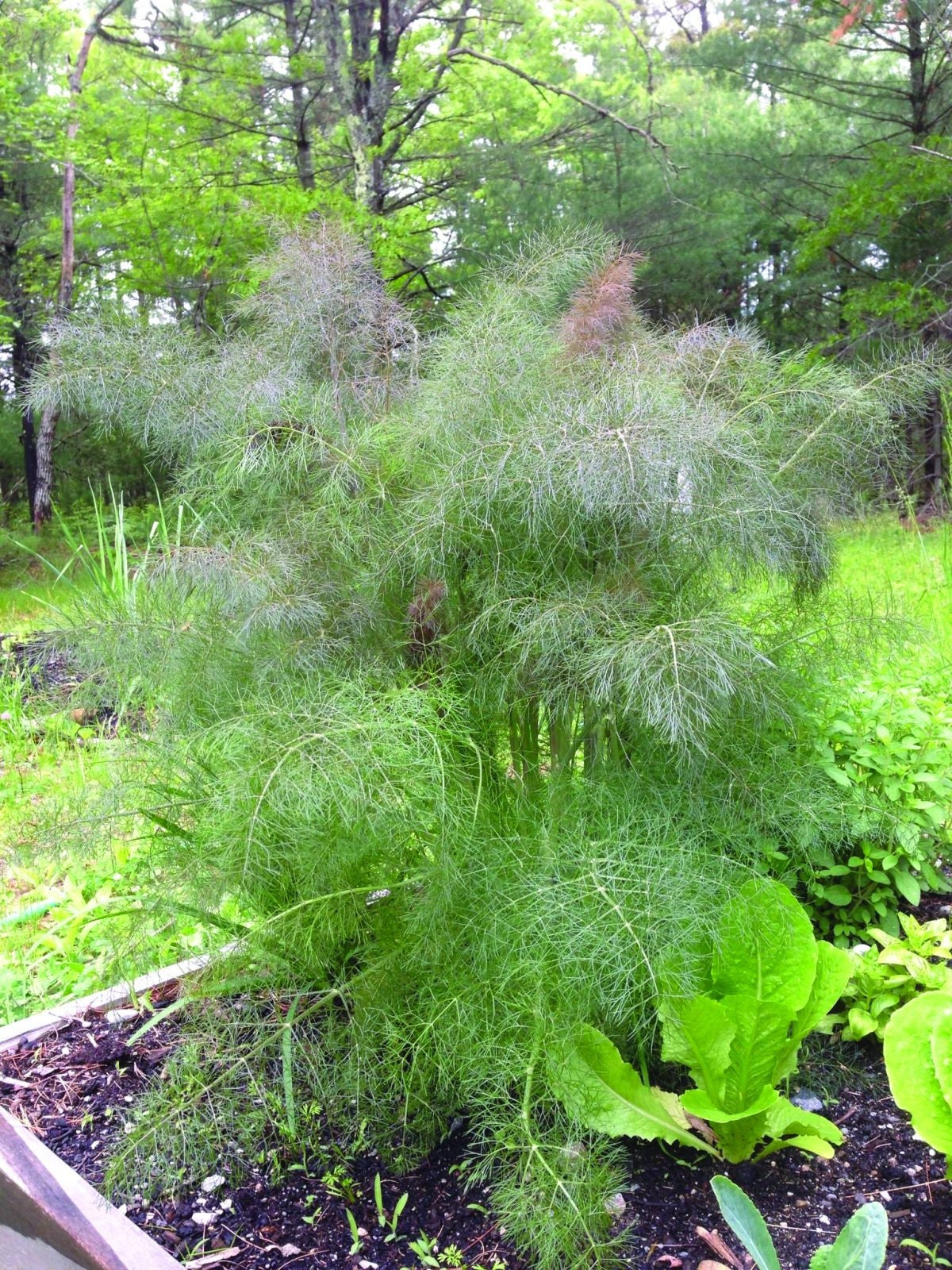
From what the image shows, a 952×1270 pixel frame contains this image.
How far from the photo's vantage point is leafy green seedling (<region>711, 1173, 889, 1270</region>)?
1101 millimetres

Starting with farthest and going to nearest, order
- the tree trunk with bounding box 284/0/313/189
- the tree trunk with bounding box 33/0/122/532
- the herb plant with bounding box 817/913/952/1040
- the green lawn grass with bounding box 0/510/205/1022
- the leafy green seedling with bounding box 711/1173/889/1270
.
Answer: the tree trunk with bounding box 33/0/122/532
the tree trunk with bounding box 284/0/313/189
the green lawn grass with bounding box 0/510/205/1022
the herb plant with bounding box 817/913/952/1040
the leafy green seedling with bounding box 711/1173/889/1270

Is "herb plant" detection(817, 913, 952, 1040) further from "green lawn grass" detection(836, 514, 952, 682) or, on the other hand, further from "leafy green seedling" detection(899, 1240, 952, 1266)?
"green lawn grass" detection(836, 514, 952, 682)

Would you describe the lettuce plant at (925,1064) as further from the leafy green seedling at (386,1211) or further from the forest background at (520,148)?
the forest background at (520,148)

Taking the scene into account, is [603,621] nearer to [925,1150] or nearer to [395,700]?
[395,700]

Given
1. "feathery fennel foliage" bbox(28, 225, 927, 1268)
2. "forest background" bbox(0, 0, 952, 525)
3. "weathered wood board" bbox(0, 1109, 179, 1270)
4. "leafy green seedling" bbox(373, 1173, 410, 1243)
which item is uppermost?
"forest background" bbox(0, 0, 952, 525)

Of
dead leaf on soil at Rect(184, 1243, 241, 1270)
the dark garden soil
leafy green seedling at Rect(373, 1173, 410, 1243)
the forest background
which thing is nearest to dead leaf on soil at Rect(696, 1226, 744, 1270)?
the dark garden soil

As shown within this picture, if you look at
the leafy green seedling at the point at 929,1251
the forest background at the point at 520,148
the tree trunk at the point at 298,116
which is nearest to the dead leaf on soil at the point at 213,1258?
the leafy green seedling at the point at 929,1251

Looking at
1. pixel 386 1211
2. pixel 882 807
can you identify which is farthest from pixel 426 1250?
pixel 882 807

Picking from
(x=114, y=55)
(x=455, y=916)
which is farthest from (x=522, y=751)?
(x=114, y=55)

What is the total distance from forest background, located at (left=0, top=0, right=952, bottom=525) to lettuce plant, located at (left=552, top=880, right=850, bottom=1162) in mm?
5536

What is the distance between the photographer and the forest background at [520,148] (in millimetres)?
7184

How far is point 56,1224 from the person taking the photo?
1.28m

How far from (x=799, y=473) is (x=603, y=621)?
21.6 inches

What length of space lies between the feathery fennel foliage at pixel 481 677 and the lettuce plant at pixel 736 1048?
0.06m
